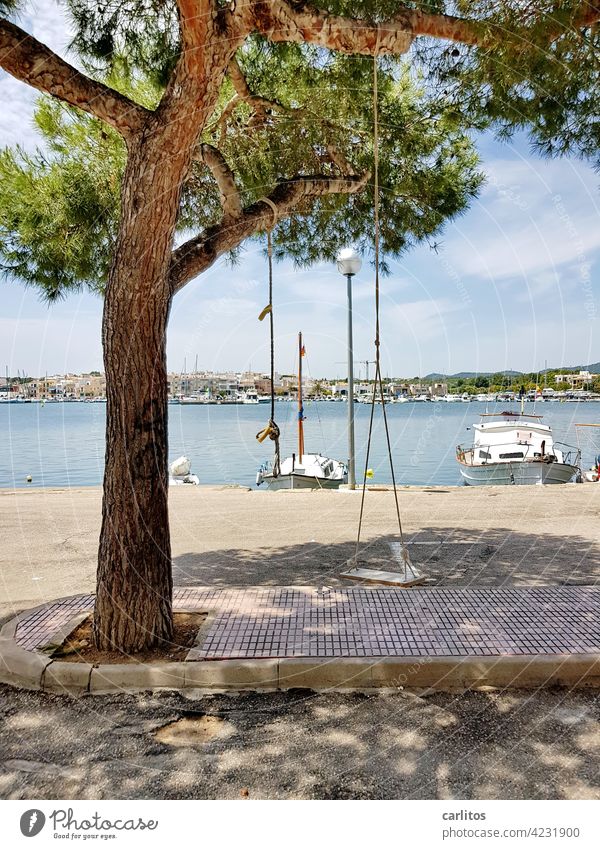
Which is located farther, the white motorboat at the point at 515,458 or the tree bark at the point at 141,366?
the white motorboat at the point at 515,458

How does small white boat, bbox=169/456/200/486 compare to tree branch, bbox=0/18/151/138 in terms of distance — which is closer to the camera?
tree branch, bbox=0/18/151/138

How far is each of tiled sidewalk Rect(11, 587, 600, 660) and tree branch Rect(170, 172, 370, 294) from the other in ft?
7.56

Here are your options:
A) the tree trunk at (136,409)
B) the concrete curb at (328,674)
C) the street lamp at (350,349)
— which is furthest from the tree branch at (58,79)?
the street lamp at (350,349)

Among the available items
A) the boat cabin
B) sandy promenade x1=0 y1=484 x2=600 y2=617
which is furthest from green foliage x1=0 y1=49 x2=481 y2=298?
the boat cabin

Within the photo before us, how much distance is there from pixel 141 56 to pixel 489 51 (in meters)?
2.71

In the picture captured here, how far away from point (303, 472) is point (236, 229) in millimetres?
16218

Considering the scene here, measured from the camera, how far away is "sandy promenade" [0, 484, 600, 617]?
5684mm

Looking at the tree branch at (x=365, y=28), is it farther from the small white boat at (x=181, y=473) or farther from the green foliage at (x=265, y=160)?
the small white boat at (x=181, y=473)

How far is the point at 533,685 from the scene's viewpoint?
350 cm

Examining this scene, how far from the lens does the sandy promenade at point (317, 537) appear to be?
568cm

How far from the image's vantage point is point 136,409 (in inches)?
156

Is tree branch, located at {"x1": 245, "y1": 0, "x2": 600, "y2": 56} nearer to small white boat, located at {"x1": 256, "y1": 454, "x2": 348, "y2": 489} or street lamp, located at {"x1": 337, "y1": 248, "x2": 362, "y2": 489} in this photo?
street lamp, located at {"x1": 337, "y1": 248, "x2": 362, "y2": 489}

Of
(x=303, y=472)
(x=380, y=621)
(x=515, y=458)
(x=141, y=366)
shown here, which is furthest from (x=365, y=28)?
(x=515, y=458)

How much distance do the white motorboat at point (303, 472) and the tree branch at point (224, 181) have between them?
12430mm
